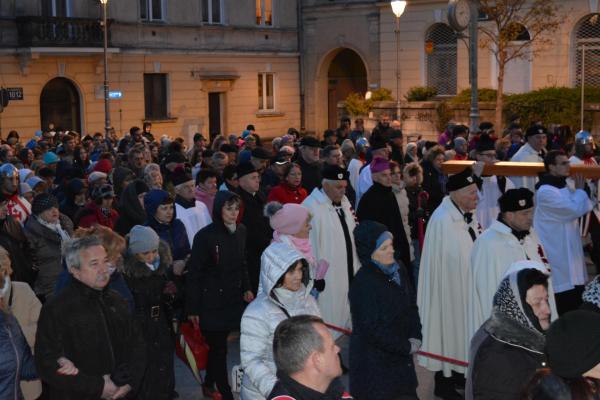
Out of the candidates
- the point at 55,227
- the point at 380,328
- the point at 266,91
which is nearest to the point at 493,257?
the point at 380,328

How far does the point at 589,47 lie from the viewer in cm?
3052

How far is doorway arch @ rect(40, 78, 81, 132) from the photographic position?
28766 mm

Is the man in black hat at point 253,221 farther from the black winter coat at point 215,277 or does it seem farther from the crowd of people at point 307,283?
the black winter coat at point 215,277

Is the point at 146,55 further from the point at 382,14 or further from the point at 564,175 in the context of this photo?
the point at 564,175

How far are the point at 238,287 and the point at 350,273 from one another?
1.41 meters

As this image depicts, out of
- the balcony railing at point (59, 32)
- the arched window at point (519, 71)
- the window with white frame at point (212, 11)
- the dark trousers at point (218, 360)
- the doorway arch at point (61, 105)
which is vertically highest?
the window with white frame at point (212, 11)

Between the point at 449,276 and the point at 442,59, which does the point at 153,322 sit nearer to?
the point at 449,276

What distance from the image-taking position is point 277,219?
24.8 feet

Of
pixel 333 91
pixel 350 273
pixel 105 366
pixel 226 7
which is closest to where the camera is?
pixel 105 366

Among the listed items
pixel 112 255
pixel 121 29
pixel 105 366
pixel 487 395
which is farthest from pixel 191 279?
pixel 121 29

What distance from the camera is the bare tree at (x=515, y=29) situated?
2841 cm

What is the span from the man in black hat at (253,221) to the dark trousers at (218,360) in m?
1.83

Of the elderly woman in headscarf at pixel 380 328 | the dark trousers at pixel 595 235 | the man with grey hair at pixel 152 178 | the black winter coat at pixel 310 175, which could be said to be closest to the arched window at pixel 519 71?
the black winter coat at pixel 310 175

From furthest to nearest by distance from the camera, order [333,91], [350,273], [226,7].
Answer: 1. [333,91]
2. [226,7]
3. [350,273]
